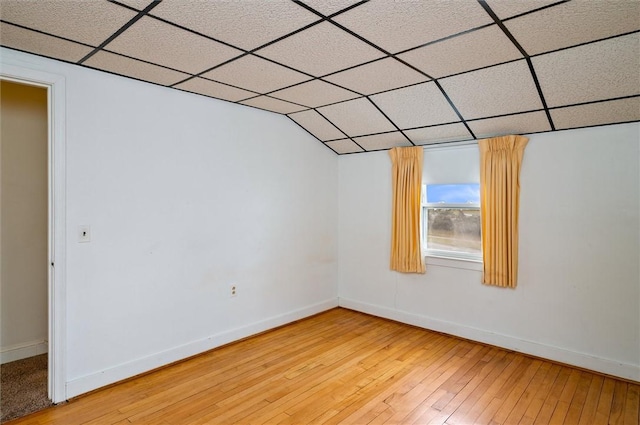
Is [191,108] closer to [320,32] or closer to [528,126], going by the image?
[320,32]

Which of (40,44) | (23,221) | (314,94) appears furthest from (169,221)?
(314,94)

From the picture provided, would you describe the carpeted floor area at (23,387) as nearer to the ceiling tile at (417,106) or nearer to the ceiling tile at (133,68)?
the ceiling tile at (133,68)

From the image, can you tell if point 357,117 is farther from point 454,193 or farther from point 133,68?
point 133,68

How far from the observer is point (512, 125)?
10.6 feet

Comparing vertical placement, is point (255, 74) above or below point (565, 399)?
above

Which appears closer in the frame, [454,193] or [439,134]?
[439,134]

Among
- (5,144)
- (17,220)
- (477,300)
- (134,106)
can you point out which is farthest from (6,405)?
(477,300)

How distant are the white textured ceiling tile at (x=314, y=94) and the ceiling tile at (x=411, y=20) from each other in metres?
0.91

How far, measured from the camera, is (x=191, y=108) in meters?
3.24

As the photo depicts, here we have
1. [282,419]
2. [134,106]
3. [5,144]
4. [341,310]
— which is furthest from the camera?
[341,310]

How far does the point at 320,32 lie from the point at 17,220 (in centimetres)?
317

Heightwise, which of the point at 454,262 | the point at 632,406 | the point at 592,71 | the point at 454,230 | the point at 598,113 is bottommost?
the point at 632,406

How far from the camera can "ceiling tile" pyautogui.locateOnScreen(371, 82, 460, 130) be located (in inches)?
116

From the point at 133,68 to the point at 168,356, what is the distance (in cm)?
238
